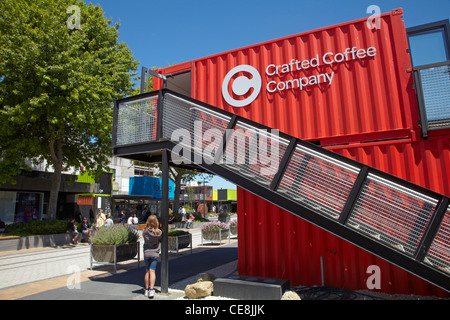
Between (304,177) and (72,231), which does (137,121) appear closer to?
(304,177)

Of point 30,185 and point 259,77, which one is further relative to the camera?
point 30,185

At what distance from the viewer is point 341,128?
6816mm

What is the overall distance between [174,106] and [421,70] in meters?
5.24

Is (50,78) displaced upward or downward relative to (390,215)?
upward

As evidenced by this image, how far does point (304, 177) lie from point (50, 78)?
1327 centimetres

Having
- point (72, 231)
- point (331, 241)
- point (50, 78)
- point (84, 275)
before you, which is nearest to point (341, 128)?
point (331, 241)

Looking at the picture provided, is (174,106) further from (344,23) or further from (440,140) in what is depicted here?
(440,140)

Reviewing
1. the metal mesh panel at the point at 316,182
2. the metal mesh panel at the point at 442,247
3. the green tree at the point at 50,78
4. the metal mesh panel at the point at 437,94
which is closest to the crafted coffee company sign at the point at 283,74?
the metal mesh panel at the point at 437,94

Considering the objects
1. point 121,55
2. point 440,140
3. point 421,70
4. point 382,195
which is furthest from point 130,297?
point 121,55

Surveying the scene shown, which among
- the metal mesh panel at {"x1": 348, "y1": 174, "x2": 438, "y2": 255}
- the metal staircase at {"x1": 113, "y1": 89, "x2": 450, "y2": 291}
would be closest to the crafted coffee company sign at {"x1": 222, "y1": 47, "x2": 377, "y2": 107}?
the metal staircase at {"x1": 113, "y1": 89, "x2": 450, "y2": 291}

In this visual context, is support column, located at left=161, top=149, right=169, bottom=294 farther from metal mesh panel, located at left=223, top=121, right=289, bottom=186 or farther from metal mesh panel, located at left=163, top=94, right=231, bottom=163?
metal mesh panel, located at left=223, top=121, right=289, bottom=186

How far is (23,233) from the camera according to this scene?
14961 mm

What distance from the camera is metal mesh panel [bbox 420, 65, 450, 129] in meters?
5.61

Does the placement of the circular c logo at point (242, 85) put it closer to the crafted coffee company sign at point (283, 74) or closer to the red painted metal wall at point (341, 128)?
the crafted coffee company sign at point (283, 74)
